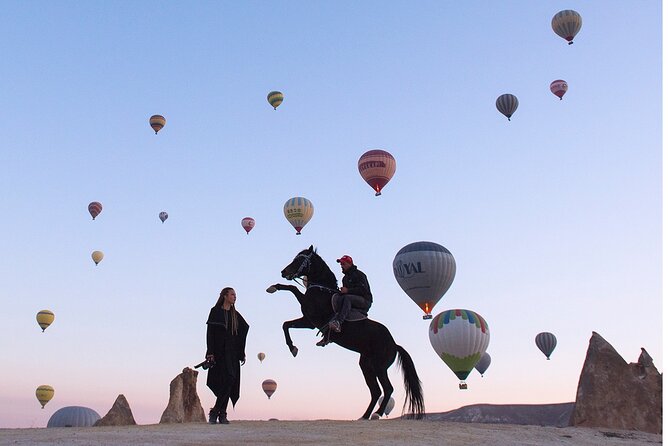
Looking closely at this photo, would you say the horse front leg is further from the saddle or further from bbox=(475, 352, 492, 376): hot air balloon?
bbox=(475, 352, 492, 376): hot air balloon

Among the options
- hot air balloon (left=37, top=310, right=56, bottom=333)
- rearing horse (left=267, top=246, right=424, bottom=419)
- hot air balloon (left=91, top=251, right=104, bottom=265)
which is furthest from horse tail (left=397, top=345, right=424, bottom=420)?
hot air balloon (left=91, top=251, right=104, bottom=265)

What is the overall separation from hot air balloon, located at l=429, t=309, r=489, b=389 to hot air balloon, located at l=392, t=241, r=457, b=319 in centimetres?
171

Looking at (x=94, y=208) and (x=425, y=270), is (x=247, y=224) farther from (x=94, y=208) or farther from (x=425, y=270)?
(x=425, y=270)

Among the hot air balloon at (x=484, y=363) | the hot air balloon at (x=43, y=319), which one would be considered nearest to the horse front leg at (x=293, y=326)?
the hot air balloon at (x=484, y=363)

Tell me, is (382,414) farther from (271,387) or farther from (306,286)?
(271,387)

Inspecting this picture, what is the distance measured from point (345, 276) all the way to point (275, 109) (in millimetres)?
46898

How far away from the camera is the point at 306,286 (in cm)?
1481

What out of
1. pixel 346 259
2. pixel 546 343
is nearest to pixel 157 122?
pixel 546 343

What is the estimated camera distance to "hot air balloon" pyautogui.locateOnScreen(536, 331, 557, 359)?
54562 millimetres

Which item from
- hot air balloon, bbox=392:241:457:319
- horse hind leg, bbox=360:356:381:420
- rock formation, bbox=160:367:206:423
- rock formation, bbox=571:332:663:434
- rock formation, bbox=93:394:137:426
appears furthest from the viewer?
hot air balloon, bbox=392:241:457:319

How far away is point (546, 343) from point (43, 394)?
143 feet

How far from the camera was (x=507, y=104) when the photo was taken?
53.5 meters

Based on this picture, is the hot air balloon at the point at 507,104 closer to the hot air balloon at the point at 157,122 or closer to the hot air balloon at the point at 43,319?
the hot air balloon at the point at 157,122

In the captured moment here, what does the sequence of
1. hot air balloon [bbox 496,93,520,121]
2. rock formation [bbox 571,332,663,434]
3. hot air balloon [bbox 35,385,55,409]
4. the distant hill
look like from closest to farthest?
rock formation [bbox 571,332,663,434]
hot air balloon [bbox 496,93,520,121]
the distant hill
hot air balloon [bbox 35,385,55,409]
